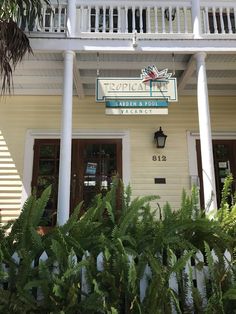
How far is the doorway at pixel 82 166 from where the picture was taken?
262 inches

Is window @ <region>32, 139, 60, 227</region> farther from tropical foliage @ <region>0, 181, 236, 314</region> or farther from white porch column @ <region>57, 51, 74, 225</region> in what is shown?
tropical foliage @ <region>0, 181, 236, 314</region>

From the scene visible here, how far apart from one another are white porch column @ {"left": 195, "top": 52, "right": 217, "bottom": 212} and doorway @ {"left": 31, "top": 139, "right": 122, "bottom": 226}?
6.67ft

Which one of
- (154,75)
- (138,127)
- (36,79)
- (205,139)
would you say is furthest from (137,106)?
(36,79)

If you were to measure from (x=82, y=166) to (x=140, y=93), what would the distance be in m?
2.30

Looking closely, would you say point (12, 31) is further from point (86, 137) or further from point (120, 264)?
point (120, 264)

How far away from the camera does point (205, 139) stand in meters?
5.16

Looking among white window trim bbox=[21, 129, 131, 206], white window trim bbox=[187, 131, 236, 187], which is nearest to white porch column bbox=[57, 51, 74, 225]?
white window trim bbox=[21, 129, 131, 206]

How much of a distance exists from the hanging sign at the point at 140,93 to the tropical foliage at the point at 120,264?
7.88ft

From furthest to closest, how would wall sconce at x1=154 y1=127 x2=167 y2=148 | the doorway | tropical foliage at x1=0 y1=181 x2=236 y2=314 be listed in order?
wall sconce at x1=154 y1=127 x2=167 y2=148, the doorway, tropical foliage at x1=0 y1=181 x2=236 y2=314

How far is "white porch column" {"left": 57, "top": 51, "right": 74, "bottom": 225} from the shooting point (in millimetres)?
4816

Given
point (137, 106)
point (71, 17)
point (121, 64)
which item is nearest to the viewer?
point (137, 106)

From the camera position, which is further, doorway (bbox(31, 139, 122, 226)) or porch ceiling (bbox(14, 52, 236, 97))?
doorway (bbox(31, 139, 122, 226))

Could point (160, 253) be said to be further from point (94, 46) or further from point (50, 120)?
point (50, 120)

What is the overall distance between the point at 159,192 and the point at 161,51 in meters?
2.65
